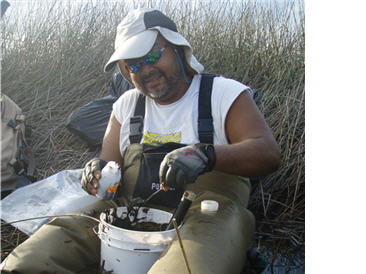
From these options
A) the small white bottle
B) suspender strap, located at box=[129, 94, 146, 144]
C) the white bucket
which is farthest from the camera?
Result: suspender strap, located at box=[129, 94, 146, 144]

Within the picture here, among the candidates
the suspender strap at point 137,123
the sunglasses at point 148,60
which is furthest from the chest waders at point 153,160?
the sunglasses at point 148,60

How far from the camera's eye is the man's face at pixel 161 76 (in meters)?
2.03

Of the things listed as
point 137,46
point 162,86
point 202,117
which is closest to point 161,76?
point 162,86

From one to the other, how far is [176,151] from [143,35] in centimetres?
74

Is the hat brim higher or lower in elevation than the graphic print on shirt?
higher

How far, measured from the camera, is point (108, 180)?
73.1 inches

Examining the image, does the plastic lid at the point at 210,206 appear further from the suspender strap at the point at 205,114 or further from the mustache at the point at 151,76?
the mustache at the point at 151,76

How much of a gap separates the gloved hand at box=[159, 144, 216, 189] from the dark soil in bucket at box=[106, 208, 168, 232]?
0.72ft

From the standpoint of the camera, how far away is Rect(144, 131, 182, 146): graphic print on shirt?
2.00 m

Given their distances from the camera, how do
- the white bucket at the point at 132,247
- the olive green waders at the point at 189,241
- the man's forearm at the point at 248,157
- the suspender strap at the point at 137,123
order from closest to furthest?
the olive green waders at the point at 189,241 → the white bucket at the point at 132,247 → the man's forearm at the point at 248,157 → the suspender strap at the point at 137,123

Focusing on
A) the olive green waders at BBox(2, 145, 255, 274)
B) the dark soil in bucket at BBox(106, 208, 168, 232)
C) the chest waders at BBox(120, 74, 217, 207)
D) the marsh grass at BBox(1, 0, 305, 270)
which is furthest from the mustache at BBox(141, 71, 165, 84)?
the marsh grass at BBox(1, 0, 305, 270)

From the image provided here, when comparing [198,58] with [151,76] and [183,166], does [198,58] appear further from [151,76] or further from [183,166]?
[183,166]

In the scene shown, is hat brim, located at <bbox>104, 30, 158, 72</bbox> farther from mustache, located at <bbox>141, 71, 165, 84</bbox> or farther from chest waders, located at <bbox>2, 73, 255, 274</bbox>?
chest waders, located at <bbox>2, 73, 255, 274</bbox>
